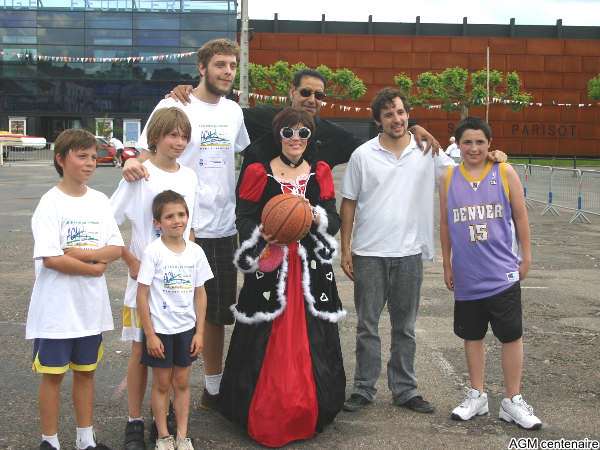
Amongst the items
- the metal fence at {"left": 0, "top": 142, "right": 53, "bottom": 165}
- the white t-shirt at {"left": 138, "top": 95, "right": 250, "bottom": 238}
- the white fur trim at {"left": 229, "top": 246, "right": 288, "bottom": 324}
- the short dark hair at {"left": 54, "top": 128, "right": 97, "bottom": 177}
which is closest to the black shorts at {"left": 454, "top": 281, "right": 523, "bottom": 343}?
the white fur trim at {"left": 229, "top": 246, "right": 288, "bottom": 324}

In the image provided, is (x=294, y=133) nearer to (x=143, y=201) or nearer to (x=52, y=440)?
(x=143, y=201)

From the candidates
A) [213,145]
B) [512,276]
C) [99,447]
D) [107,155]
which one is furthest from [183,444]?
[107,155]

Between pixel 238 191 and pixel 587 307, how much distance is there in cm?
490

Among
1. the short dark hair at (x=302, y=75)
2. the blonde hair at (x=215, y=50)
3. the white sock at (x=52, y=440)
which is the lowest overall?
the white sock at (x=52, y=440)

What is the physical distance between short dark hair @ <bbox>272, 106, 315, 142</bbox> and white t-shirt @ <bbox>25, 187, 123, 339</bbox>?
1132mm

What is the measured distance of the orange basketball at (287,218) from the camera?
4.34m

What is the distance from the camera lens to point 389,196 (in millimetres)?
5035

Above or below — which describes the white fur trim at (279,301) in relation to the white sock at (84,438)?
above

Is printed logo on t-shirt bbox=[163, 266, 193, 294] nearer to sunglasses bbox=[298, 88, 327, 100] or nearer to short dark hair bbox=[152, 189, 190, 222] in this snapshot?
short dark hair bbox=[152, 189, 190, 222]

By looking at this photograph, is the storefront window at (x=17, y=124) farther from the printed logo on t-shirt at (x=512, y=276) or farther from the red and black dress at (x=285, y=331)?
the printed logo on t-shirt at (x=512, y=276)

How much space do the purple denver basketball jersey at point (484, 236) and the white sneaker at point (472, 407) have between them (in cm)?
60

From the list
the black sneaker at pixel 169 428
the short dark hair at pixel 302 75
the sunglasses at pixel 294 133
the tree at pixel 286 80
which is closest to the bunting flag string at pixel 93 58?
the tree at pixel 286 80

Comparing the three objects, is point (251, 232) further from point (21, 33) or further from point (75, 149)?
point (21, 33)

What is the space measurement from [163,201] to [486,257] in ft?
6.61
